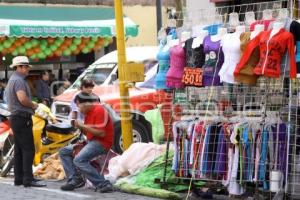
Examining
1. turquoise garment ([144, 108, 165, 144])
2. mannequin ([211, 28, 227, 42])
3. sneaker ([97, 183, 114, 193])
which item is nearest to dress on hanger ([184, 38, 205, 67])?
mannequin ([211, 28, 227, 42])

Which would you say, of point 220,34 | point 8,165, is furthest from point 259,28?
point 8,165

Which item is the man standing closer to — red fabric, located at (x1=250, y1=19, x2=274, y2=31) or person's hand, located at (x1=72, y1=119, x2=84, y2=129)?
person's hand, located at (x1=72, y1=119, x2=84, y2=129)

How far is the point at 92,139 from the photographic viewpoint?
859 cm

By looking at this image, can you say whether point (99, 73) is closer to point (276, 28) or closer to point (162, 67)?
point (162, 67)

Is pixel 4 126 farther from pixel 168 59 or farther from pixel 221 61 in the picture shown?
pixel 221 61

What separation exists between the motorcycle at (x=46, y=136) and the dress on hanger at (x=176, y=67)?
288 centimetres

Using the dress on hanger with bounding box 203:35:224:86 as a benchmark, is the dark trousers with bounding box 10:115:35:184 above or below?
below

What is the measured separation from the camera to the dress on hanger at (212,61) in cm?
757

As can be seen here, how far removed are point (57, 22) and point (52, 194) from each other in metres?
11.3

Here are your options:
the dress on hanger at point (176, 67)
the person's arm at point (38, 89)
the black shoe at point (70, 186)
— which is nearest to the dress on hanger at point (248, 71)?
the dress on hanger at point (176, 67)

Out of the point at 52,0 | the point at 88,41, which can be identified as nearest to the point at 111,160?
the point at 88,41

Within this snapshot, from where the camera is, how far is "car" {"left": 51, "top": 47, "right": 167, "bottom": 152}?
1189 centimetres

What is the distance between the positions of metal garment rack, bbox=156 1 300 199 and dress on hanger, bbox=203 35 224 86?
349 millimetres

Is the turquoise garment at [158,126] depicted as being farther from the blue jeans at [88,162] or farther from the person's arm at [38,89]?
the person's arm at [38,89]
